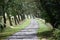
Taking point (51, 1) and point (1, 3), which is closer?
point (51, 1)

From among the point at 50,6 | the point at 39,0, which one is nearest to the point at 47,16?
the point at 39,0

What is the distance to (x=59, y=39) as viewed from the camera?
13.7 m

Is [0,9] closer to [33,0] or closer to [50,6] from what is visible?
[33,0]

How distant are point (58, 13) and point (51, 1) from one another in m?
1.31

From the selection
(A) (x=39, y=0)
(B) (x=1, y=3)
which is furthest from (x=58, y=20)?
(B) (x=1, y=3)

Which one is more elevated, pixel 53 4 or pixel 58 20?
pixel 53 4

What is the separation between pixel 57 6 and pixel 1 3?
8640mm

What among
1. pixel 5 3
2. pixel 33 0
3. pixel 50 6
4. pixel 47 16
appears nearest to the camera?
pixel 50 6

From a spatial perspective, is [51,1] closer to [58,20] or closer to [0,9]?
[58,20]

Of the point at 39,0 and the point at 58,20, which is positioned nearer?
the point at 58,20

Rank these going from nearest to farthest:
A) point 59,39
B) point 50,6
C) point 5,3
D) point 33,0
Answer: point 59,39, point 50,6, point 33,0, point 5,3

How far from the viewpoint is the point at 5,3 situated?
25.5 m

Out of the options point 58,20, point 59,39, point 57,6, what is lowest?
point 59,39

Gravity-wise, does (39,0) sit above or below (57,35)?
above
